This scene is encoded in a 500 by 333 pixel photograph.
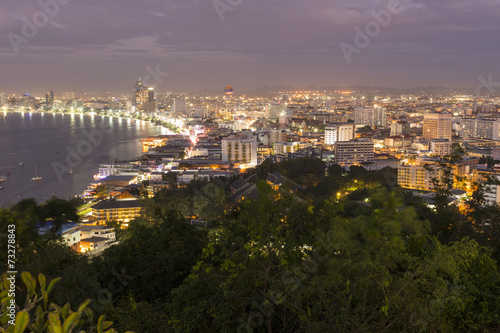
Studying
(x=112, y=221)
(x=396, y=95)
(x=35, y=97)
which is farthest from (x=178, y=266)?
(x=35, y=97)

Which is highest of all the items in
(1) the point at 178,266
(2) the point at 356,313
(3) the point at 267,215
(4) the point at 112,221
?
(3) the point at 267,215

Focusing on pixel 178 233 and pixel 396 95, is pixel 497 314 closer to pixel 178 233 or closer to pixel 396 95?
pixel 178 233

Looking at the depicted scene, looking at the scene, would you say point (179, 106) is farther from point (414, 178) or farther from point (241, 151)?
point (414, 178)

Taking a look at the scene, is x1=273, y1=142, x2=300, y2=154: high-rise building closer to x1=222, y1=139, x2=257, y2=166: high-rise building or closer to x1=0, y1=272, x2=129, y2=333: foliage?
x1=222, y1=139, x2=257, y2=166: high-rise building

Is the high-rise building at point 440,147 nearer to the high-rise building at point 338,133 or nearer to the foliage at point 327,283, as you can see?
the high-rise building at point 338,133

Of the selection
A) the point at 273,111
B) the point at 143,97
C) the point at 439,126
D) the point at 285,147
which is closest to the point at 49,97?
the point at 143,97

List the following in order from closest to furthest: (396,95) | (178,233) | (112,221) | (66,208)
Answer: (178,233) < (66,208) < (112,221) < (396,95)

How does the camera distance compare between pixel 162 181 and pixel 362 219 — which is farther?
pixel 162 181
